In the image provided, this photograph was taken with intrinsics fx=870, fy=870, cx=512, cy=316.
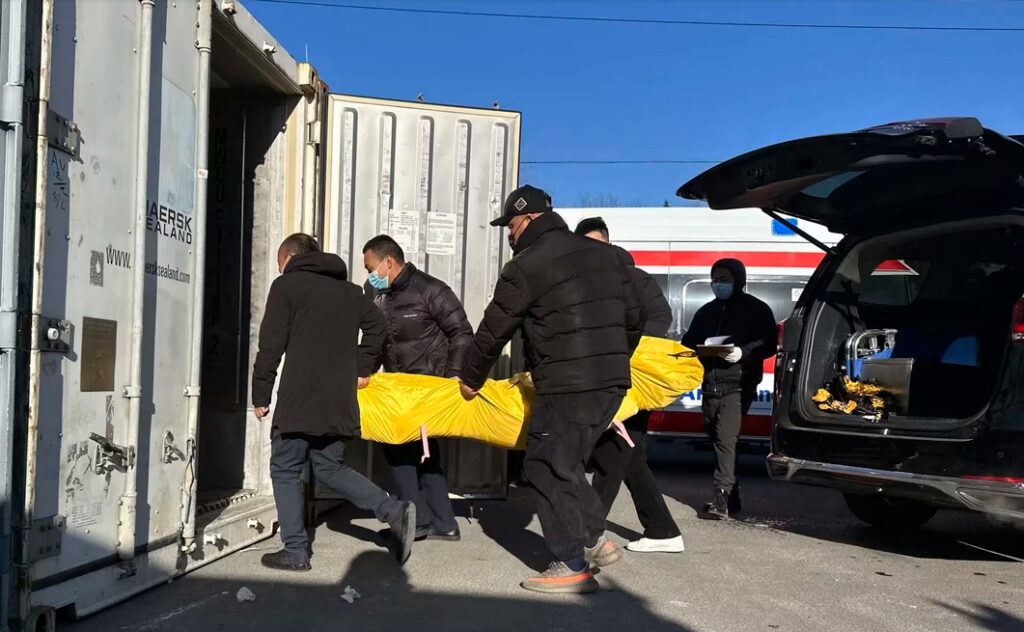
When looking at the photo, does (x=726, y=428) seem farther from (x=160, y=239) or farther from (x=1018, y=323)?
(x=160, y=239)

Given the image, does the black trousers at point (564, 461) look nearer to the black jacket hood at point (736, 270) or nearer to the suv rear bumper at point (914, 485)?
the suv rear bumper at point (914, 485)

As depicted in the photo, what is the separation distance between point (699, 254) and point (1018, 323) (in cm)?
470

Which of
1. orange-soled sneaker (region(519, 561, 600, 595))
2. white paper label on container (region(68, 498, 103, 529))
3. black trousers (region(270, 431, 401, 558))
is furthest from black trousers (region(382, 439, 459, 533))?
white paper label on container (region(68, 498, 103, 529))

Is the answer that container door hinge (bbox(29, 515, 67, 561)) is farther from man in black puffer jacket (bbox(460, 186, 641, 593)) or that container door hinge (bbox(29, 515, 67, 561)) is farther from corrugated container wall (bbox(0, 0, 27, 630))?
man in black puffer jacket (bbox(460, 186, 641, 593))

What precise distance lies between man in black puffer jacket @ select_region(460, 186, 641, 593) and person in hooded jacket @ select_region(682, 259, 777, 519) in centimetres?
212

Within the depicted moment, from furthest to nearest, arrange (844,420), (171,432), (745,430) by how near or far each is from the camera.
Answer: (745,430)
(844,420)
(171,432)

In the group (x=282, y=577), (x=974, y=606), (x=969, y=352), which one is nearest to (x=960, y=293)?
(x=969, y=352)

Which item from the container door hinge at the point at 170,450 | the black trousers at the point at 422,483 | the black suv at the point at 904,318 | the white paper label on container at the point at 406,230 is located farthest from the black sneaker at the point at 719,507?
the container door hinge at the point at 170,450

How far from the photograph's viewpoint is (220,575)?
4402 millimetres

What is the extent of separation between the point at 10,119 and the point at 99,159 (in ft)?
1.57

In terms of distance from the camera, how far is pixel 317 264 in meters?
4.64

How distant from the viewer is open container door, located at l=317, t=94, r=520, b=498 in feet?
19.4

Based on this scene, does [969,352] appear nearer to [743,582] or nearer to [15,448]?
[743,582]

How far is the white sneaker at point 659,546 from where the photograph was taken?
5145 mm
